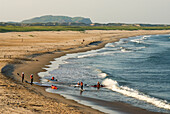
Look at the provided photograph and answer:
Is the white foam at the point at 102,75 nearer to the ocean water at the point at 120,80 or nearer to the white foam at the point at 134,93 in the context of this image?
the ocean water at the point at 120,80

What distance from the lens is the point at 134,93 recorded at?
28453mm

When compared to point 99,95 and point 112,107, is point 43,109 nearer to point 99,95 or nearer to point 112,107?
point 112,107

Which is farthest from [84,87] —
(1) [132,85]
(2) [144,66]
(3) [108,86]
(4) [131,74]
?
(2) [144,66]

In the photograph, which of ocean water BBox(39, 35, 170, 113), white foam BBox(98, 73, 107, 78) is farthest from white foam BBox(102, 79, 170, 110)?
white foam BBox(98, 73, 107, 78)

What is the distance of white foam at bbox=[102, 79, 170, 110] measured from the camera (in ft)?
82.1

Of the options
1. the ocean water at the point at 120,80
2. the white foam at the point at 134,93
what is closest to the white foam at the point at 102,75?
the ocean water at the point at 120,80

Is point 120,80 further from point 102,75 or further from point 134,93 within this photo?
point 134,93

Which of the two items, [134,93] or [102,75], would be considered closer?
[134,93]

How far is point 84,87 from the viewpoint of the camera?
3152 centimetres

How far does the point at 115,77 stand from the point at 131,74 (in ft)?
11.4

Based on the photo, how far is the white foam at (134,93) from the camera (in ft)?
82.1

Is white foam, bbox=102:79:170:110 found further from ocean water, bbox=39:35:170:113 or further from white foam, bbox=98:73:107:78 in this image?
white foam, bbox=98:73:107:78

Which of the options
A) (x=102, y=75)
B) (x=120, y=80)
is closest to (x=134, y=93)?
(x=120, y=80)

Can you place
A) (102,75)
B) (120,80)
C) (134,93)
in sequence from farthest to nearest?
(102,75) → (120,80) → (134,93)
